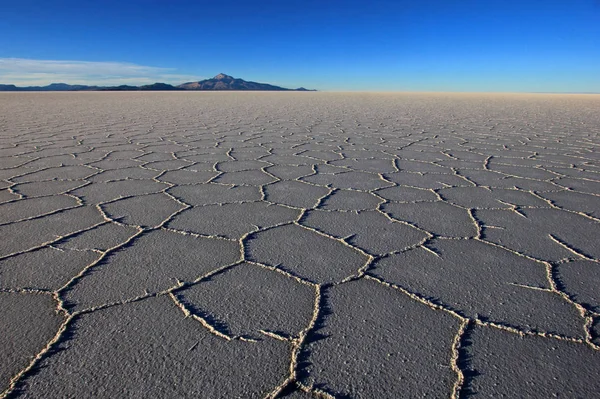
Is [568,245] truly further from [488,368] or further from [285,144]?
[285,144]

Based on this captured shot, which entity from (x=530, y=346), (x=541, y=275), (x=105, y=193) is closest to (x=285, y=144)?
(x=105, y=193)

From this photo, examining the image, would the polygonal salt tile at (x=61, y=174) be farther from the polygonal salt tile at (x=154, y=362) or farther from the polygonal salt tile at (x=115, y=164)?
the polygonal salt tile at (x=154, y=362)

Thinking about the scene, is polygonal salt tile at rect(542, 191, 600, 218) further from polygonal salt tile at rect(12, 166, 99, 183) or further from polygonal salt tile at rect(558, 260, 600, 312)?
polygonal salt tile at rect(12, 166, 99, 183)

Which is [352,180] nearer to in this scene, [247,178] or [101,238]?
[247,178]

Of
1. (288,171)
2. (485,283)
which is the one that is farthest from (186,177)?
(485,283)

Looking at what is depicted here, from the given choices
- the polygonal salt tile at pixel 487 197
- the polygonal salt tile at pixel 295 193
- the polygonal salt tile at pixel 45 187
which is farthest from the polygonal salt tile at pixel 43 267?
the polygonal salt tile at pixel 487 197

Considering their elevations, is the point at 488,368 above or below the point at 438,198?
above

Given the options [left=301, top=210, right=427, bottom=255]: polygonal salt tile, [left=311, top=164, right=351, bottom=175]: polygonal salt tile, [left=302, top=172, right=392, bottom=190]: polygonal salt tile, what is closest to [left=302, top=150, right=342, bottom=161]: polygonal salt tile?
[left=311, top=164, right=351, bottom=175]: polygonal salt tile
